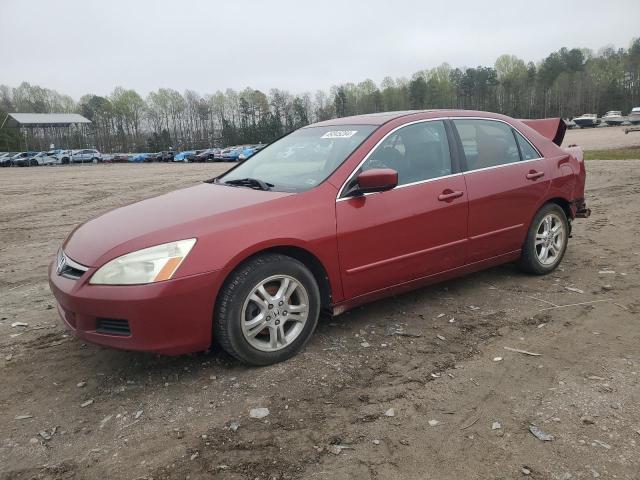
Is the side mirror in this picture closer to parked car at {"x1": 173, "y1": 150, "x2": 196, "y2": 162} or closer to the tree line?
parked car at {"x1": 173, "y1": 150, "x2": 196, "y2": 162}

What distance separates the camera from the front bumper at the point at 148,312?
2.96 meters

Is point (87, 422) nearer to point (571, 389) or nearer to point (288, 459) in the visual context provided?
point (288, 459)

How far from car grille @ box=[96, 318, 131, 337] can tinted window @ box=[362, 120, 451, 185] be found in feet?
6.46

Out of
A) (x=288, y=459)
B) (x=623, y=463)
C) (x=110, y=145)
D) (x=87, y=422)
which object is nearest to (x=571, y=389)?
(x=623, y=463)

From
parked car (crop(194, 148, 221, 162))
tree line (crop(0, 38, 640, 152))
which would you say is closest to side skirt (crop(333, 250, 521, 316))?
parked car (crop(194, 148, 221, 162))

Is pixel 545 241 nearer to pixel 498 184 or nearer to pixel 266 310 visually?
pixel 498 184

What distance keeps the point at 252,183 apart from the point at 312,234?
84 cm

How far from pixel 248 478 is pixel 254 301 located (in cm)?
→ 115

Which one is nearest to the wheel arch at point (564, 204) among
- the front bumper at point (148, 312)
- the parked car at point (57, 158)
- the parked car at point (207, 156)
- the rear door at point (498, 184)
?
the rear door at point (498, 184)

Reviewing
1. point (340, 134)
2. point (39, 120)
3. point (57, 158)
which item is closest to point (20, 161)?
point (57, 158)

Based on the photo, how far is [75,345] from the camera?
3896 millimetres

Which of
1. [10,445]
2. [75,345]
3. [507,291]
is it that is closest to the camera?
[10,445]

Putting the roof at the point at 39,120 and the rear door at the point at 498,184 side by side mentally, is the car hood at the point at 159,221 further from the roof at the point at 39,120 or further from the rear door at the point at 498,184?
the roof at the point at 39,120

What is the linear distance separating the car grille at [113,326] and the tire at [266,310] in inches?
20.4
